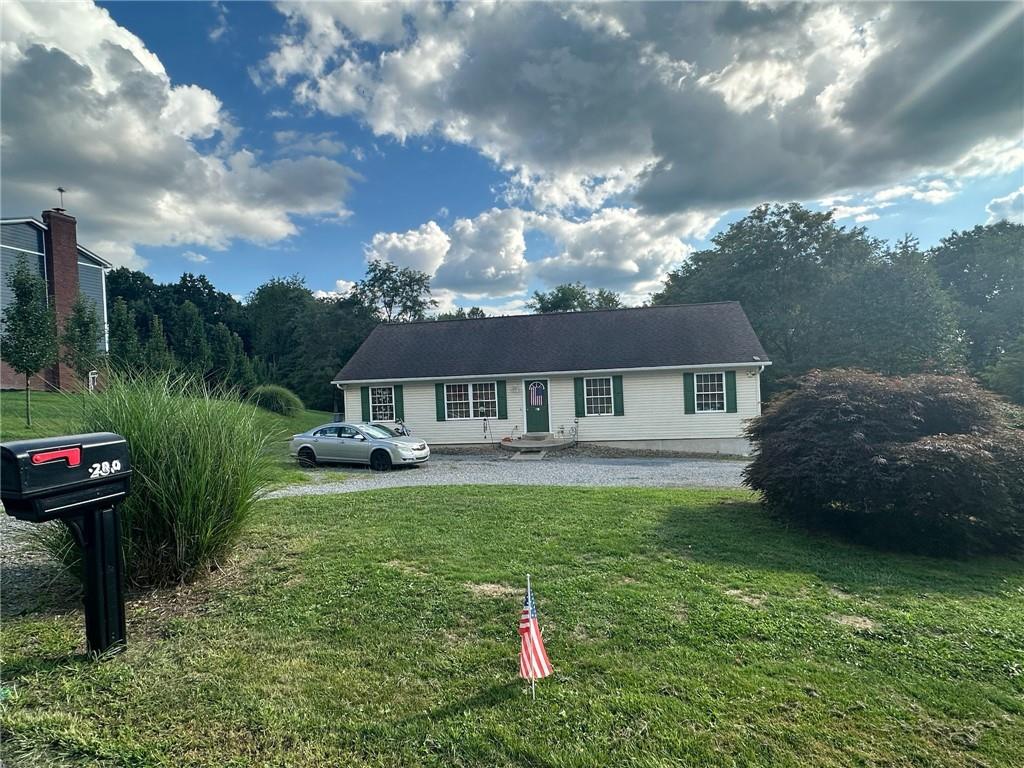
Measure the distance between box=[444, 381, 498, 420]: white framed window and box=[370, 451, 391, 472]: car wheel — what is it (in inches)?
197

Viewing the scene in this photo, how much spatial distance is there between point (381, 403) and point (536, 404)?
18.2 ft

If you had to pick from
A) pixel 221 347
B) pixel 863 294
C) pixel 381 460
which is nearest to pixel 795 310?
pixel 863 294

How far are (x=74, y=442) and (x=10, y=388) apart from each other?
25.6 meters

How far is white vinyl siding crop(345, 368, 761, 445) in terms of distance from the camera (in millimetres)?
16297

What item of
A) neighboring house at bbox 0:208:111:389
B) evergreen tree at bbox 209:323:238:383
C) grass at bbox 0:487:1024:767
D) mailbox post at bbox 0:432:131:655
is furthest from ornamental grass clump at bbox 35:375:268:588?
evergreen tree at bbox 209:323:238:383

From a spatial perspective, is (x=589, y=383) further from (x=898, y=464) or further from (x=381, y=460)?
(x=898, y=464)

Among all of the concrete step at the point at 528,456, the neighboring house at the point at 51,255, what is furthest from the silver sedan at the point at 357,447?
the neighboring house at the point at 51,255

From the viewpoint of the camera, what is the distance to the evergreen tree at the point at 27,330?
48.9 feet

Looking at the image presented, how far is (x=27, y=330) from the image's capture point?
15.1 meters

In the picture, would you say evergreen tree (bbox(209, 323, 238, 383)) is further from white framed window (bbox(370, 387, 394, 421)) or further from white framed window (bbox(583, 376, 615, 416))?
white framed window (bbox(583, 376, 615, 416))

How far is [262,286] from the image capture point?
54.0 meters

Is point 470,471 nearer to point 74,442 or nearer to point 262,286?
point 74,442

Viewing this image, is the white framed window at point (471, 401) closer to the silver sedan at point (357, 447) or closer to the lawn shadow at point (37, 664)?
the silver sedan at point (357, 447)

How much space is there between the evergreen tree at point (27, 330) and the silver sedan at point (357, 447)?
864cm
